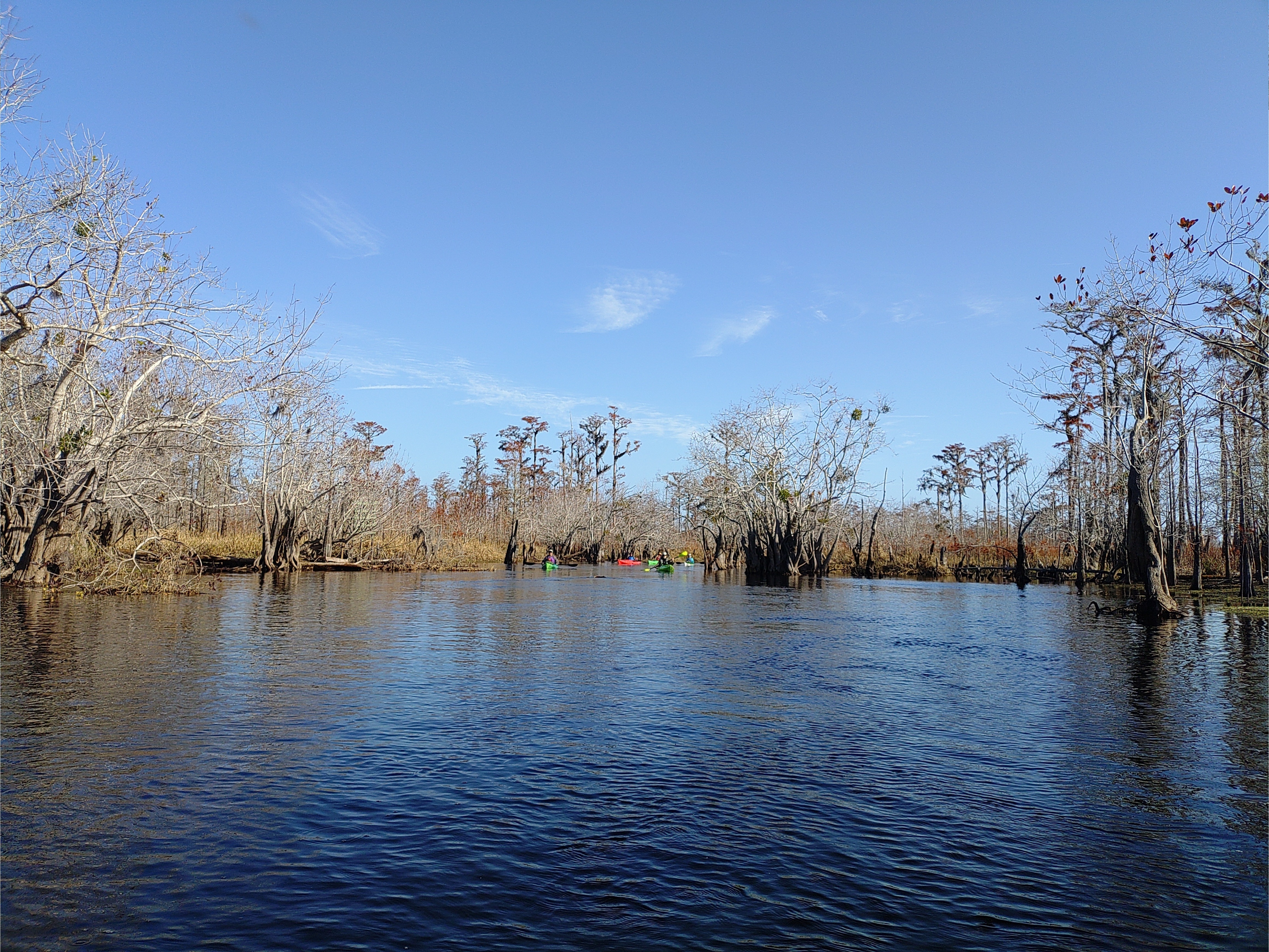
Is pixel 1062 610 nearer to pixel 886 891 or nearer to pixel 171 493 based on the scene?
pixel 886 891

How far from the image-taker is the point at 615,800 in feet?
22.0

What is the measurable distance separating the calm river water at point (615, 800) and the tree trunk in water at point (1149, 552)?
551 cm

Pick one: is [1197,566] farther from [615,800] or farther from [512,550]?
[512,550]

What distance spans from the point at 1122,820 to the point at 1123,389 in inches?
790

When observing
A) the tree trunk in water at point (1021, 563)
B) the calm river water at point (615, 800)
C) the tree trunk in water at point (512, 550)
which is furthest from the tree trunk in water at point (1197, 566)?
the tree trunk in water at point (512, 550)

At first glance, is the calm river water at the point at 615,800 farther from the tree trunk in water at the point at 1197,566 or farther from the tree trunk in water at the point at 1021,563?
the tree trunk in water at the point at 1021,563

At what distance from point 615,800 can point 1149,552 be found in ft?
59.2

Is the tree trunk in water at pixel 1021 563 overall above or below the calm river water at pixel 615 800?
above

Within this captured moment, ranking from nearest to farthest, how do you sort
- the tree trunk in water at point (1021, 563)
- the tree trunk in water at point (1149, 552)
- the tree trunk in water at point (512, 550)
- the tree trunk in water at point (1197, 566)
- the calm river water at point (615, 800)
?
the calm river water at point (615, 800) < the tree trunk in water at point (1149, 552) < the tree trunk in water at point (1197, 566) < the tree trunk in water at point (1021, 563) < the tree trunk in water at point (512, 550)

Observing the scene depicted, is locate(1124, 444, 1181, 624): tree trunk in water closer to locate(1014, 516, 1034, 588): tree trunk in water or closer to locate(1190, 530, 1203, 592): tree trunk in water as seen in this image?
locate(1190, 530, 1203, 592): tree trunk in water

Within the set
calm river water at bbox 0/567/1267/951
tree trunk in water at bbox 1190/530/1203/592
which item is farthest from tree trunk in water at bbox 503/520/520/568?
calm river water at bbox 0/567/1267/951

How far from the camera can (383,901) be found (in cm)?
487

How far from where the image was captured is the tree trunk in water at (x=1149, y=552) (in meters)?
19.2

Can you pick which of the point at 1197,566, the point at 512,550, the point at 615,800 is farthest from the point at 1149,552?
the point at 512,550
